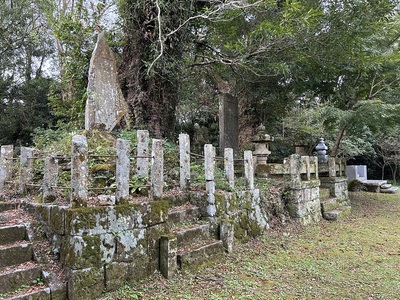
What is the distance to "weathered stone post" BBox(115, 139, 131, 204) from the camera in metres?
3.19

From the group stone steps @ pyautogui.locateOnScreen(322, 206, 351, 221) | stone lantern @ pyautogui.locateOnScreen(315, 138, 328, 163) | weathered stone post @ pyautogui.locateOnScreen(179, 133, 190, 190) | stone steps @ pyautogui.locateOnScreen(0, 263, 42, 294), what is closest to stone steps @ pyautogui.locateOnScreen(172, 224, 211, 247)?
weathered stone post @ pyautogui.locateOnScreen(179, 133, 190, 190)

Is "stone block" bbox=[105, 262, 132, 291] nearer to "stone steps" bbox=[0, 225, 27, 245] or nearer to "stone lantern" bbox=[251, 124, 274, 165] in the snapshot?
"stone steps" bbox=[0, 225, 27, 245]

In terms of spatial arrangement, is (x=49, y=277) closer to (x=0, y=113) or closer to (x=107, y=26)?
(x=107, y=26)

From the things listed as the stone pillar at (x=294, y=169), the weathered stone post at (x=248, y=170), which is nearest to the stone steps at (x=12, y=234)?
the weathered stone post at (x=248, y=170)

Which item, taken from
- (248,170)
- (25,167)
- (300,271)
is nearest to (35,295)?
(25,167)

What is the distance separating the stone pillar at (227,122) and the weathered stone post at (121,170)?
4.89 meters

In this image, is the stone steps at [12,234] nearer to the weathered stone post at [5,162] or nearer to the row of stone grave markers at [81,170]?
the row of stone grave markers at [81,170]

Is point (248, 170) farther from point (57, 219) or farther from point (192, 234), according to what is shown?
point (57, 219)

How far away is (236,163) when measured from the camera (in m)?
7.71

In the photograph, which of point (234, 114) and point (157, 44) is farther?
point (234, 114)

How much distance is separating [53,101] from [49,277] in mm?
7764

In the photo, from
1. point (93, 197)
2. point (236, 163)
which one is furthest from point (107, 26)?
point (93, 197)

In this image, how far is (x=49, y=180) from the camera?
3486 millimetres

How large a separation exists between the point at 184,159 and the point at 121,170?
153 centimetres
